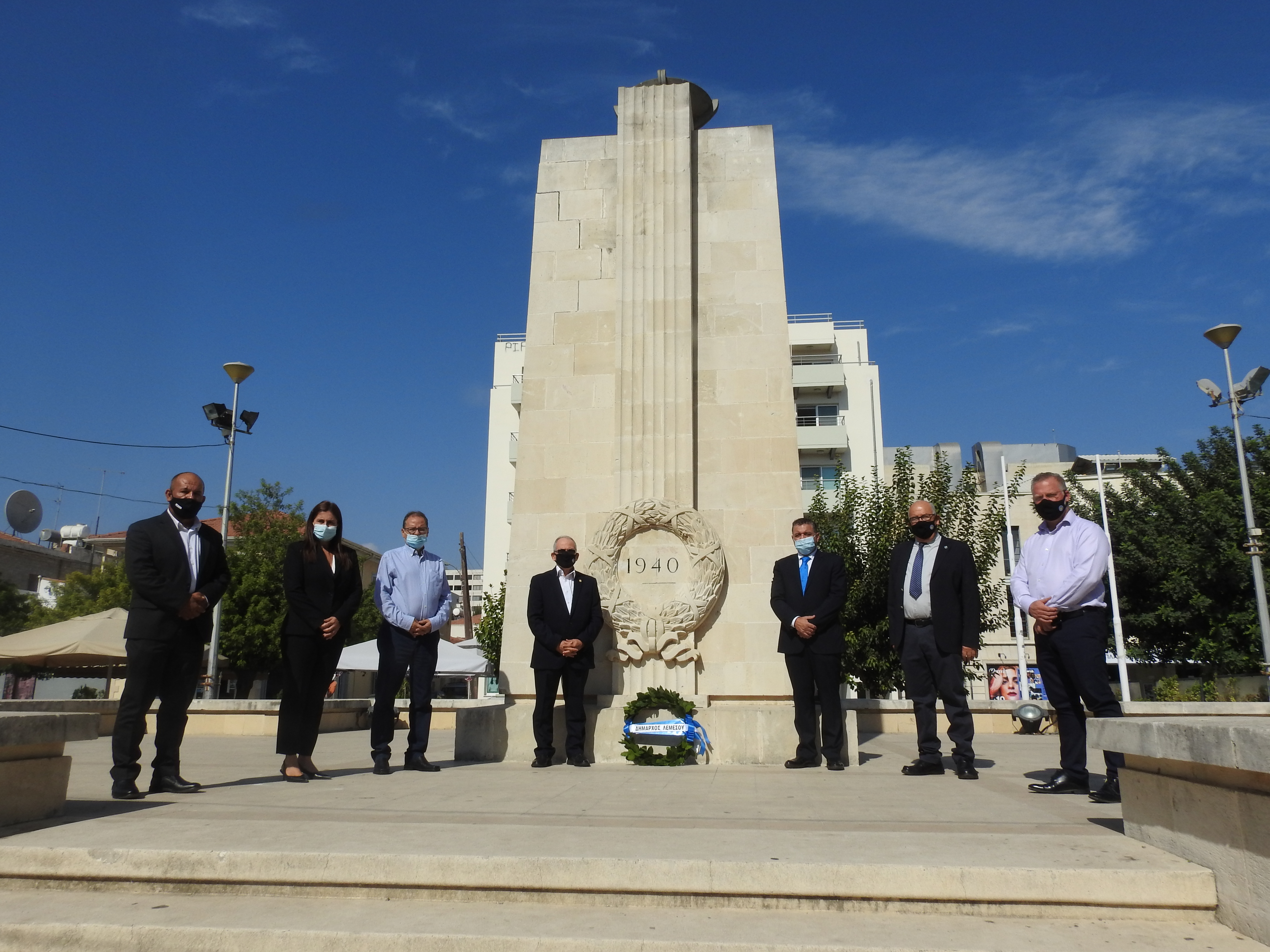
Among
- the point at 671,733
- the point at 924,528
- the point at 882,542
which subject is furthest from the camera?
the point at 882,542

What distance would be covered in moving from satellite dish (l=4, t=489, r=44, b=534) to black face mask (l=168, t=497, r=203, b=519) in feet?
117

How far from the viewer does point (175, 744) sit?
580 cm

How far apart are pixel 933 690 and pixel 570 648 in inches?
115

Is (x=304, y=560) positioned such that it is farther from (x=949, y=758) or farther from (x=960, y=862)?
(x=949, y=758)

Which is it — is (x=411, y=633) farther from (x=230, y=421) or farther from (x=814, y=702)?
(x=230, y=421)

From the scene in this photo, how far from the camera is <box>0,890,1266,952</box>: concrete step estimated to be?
2785mm

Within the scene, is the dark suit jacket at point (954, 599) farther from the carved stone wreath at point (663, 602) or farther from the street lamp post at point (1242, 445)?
the street lamp post at point (1242, 445)

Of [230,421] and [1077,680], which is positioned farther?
[230,421]

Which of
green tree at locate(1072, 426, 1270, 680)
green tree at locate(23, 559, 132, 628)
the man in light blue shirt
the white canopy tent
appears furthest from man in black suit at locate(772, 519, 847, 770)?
green tree at locate(23, 559, 132, 628)

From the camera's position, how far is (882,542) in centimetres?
1952

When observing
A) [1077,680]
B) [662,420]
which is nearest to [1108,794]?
[1077,680]

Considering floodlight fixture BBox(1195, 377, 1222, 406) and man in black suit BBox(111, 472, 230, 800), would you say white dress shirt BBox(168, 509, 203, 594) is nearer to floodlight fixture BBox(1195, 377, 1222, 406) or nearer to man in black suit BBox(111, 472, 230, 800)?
man in black suit BBox(111, 472, 230, 800)

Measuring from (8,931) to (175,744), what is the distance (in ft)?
9.70

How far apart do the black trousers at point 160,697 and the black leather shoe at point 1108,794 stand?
5.45 m
